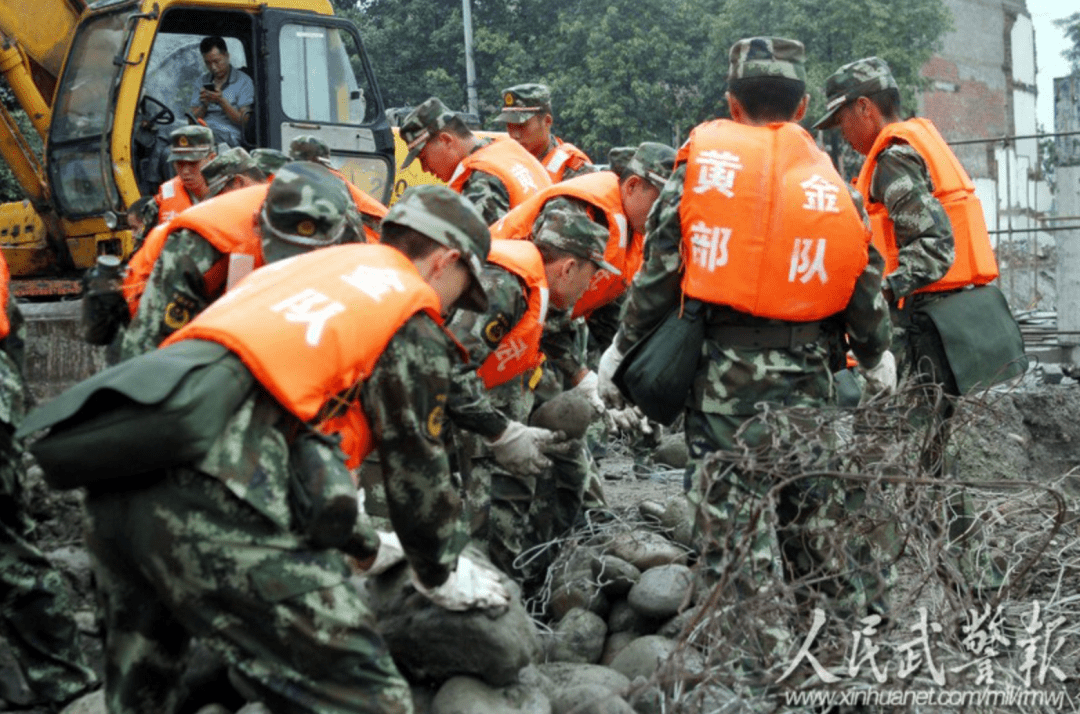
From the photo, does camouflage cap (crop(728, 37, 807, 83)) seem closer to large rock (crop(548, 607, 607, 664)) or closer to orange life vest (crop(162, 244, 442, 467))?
orange life vest (crop(162, 244, 442, 467))

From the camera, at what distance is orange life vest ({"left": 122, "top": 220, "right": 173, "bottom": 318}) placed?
5047 mm

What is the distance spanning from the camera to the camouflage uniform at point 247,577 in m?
2.81

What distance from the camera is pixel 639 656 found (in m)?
4.59

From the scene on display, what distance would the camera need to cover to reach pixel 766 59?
4438mm

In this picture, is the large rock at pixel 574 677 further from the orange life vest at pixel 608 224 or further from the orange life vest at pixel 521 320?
the orange life vest at pixel 608 224

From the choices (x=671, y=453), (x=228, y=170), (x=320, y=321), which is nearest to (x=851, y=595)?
(x=320, y=321)

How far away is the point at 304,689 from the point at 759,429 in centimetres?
192

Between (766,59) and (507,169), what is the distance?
105 inches

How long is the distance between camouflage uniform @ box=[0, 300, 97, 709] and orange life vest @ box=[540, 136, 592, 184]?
423 cm

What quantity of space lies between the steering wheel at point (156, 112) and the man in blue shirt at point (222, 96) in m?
0.17

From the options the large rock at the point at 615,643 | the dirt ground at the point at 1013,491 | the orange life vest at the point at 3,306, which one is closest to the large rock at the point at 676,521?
the dirt ground at the point at 1013,491

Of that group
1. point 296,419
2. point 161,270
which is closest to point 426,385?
point 296,419

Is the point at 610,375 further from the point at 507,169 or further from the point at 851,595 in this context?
the point at 507,169

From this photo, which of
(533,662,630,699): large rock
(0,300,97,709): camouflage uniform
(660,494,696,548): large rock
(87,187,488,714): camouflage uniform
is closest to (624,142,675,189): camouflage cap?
(660,494,696,548): large rock
